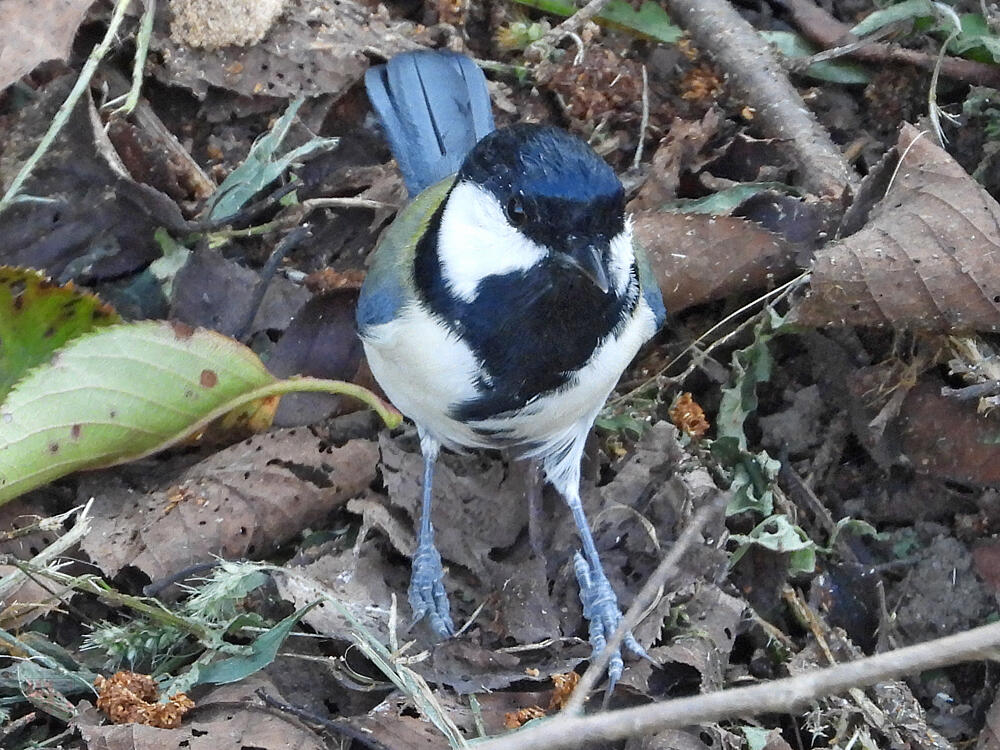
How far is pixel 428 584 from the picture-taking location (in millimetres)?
2520

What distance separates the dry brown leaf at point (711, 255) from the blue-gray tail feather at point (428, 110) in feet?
1.78

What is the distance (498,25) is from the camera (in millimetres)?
3342

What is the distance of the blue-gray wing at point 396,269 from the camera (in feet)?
7.87

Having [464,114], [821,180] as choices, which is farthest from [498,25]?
[821,180]

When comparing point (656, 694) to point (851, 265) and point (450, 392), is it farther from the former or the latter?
point (851, 265)

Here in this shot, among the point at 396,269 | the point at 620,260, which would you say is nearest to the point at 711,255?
the point at 620,260

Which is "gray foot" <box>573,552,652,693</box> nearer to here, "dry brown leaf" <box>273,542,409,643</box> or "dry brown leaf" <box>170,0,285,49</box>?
"dry brown leaf" <box>273,542,409,643</box>

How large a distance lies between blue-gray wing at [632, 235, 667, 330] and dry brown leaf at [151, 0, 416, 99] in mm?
1083

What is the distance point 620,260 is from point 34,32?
5.73 ft

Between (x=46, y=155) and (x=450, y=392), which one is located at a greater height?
(x=46, y=155)

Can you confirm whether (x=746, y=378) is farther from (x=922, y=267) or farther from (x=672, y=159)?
(x=672, y=159)

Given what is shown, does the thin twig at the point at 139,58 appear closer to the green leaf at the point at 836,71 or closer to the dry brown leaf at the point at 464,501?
the dry brown leaf at the point at 464,501

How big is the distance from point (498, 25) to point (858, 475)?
65.0 inches

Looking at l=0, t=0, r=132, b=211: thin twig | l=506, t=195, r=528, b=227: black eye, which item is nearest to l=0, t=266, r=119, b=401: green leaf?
l=0, t=0, r=132, b=211: thin twig
